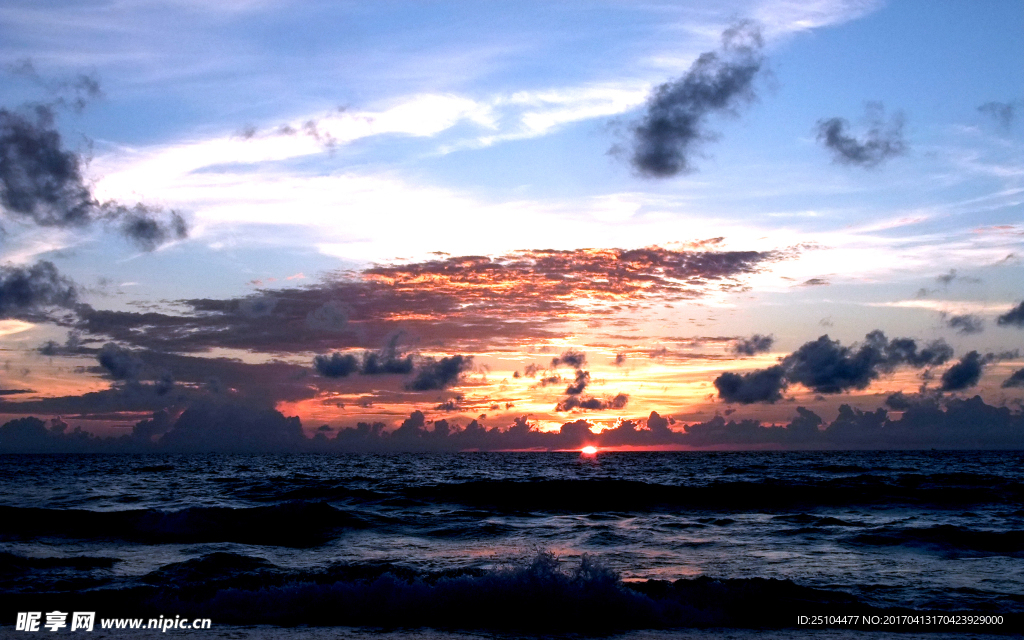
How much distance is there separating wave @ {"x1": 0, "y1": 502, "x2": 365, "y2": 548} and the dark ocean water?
0.12 meters

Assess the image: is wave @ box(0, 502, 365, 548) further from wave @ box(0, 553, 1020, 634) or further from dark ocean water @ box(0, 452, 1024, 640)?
Result: wave @ box(0, 553, 1020, 634)

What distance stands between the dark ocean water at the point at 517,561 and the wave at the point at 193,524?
12 centimetres

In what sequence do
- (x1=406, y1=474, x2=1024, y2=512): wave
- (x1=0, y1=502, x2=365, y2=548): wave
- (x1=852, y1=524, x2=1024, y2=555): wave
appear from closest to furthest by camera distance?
(x1=852, y1=524, x2=1024, y2=555): wave → (x1=0, y1=502, x2=365, y2=548): wave → (x1=406, y1=474, x2=1024, y2=512): wave

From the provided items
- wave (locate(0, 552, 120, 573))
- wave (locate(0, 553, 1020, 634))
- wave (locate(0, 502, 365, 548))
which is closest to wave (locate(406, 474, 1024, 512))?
wave (locate(0, 502, 365, 548))

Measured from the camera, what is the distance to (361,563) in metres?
19.3

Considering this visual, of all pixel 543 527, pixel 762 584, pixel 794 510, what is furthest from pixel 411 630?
pixel 794 510

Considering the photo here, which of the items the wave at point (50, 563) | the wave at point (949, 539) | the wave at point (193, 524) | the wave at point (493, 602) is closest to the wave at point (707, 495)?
the wave at point (193, 524)

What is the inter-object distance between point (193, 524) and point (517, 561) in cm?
1451

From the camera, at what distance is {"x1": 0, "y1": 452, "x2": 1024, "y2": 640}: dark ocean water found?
565 inches

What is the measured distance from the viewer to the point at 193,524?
2689 cm

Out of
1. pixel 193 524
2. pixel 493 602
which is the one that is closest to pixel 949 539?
pixel 493 602

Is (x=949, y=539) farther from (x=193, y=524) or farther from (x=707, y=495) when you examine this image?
(x=193, y=524)

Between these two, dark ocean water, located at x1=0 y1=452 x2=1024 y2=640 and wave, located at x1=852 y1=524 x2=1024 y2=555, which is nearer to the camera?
dark ocean water, located at x1=0 y1=452 x2=1024 y2=640

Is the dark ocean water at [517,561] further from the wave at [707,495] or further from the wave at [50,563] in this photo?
the wave at [707,495]
